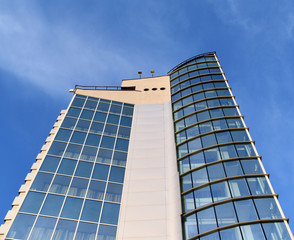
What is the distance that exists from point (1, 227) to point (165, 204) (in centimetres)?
1103

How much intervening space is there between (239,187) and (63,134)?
16.3m

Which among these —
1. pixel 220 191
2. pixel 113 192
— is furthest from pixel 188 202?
pixel 113 192

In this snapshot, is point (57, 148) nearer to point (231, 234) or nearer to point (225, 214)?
point (225, 214)

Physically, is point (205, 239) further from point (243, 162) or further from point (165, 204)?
point (243, 162)

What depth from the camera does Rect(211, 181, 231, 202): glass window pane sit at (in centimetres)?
2066

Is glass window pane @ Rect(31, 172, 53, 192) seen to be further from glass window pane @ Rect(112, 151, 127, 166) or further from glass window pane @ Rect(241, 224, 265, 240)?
glass window pane @ Rect(241, 224, 265, 240)

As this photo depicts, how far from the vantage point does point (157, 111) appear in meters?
33.5

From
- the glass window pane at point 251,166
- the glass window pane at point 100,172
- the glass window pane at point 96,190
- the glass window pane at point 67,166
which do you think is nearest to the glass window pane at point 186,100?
the glass window pane at point 251,166

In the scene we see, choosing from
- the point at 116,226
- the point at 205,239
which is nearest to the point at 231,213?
the point at 205,239

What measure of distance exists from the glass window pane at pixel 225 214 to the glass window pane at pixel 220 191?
0.63 metres

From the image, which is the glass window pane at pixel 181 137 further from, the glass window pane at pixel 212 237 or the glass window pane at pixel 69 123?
the glass window pane at pixel 212 237

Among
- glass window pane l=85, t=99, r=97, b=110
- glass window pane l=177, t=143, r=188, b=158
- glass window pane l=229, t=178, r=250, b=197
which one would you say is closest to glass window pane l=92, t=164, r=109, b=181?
glass window pane l=177, t=143, r=188, b=158

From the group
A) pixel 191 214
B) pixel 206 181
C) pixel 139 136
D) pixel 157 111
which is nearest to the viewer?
pixel 191 214

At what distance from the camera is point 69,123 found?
30.0 metres
